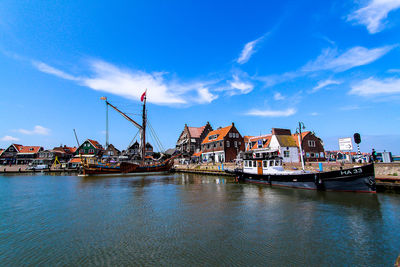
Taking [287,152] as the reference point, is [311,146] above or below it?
above

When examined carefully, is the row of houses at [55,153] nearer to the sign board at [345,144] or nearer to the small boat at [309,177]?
the small boat at [309,177]

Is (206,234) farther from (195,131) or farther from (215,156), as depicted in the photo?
(195,131)

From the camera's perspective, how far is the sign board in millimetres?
36787

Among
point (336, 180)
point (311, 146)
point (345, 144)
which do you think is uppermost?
point (311, 146)

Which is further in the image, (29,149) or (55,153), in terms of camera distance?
(29,149)

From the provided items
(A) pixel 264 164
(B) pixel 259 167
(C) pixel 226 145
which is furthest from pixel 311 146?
(C) pixel 226 145

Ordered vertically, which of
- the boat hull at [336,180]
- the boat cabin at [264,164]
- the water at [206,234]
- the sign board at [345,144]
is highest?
the sign board at [345,144]

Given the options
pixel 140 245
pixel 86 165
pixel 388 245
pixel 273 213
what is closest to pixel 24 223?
pixel 140 245

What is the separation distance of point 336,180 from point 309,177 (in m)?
2.89

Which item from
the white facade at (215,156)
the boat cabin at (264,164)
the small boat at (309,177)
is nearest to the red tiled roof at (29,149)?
the white facade at (215,156)

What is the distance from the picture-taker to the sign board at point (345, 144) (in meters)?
36.8

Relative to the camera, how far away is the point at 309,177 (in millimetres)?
26047

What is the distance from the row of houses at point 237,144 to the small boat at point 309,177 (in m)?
5.51

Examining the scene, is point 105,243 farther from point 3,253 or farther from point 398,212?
point 398,212
